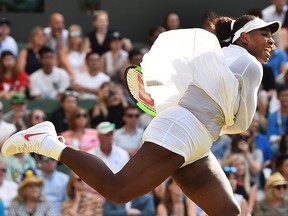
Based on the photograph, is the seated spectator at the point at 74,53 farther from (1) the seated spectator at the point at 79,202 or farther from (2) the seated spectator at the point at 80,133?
(1) the seated spectator at the point at 79,202

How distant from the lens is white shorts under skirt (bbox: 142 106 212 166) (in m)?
5.97

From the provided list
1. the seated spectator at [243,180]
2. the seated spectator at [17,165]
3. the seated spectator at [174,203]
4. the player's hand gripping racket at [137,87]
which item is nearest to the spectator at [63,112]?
the seated spectator at [17,165]

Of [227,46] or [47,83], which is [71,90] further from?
[227,46]

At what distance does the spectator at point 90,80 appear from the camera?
477 inches

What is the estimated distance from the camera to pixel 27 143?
626 centimetres

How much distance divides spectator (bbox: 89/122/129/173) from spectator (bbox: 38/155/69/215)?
50 centimetres

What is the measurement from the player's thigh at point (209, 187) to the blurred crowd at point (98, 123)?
3.06 meters

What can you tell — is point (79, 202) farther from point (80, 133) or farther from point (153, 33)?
point (153, 33)

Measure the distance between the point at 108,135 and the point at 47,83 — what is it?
1.91m

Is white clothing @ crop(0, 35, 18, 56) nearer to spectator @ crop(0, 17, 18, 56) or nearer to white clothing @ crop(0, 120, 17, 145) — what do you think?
spectator @ crop(0, 17, 18, 56)

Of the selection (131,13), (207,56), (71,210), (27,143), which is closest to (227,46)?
(207,56)

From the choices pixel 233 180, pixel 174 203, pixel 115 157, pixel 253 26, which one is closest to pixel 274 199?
pixel 233 180

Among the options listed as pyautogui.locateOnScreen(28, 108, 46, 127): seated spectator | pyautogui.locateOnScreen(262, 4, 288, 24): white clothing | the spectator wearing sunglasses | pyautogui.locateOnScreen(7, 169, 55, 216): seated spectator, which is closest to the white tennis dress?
pyautogui.locateOnScreen(7, 169, 55, 216): seated spectator

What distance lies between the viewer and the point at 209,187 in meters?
6.11
